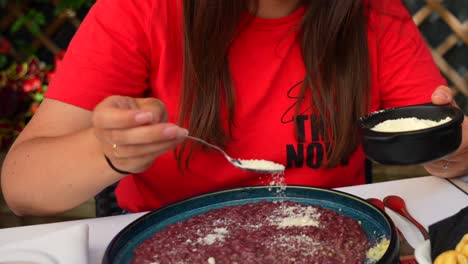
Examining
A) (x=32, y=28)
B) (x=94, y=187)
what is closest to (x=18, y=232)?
(x=94, y=187)

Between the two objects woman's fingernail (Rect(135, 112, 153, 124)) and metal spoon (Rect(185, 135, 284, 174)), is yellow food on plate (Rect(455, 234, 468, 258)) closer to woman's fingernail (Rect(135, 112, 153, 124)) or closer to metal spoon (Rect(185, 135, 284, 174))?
metal spoon (Rect(185, 135, 284, 174))

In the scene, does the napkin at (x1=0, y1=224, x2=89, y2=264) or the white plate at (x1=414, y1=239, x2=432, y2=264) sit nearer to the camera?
the white plate at (x1=414, y1=239, x2=432, y2=264)

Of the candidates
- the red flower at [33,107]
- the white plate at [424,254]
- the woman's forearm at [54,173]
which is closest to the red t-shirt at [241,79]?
the woman's forearm at [54,173]

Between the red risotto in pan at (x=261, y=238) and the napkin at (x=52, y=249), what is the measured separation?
3.0 inches

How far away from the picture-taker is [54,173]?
36.9 inches

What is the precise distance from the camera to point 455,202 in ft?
3.12

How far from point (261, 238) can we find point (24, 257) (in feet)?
1.02

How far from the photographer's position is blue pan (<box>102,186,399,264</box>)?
0.77 m

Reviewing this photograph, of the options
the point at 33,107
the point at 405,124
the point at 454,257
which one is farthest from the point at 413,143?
the point at 33,107

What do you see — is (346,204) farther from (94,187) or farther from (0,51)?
Answer: (0,51)

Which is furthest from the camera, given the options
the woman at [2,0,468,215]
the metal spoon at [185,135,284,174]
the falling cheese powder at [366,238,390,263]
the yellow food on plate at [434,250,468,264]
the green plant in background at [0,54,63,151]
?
the green plant in background at [0,54,63,151]

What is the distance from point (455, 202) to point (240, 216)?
36 cm

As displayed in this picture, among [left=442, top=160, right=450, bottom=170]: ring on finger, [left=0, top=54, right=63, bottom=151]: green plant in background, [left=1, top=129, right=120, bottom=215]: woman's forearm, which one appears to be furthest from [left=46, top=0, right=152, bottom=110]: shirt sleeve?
[left=0, top=54, right=63, bottom=151]: green plant in background

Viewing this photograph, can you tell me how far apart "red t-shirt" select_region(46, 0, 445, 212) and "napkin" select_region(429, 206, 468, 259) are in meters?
0.38
